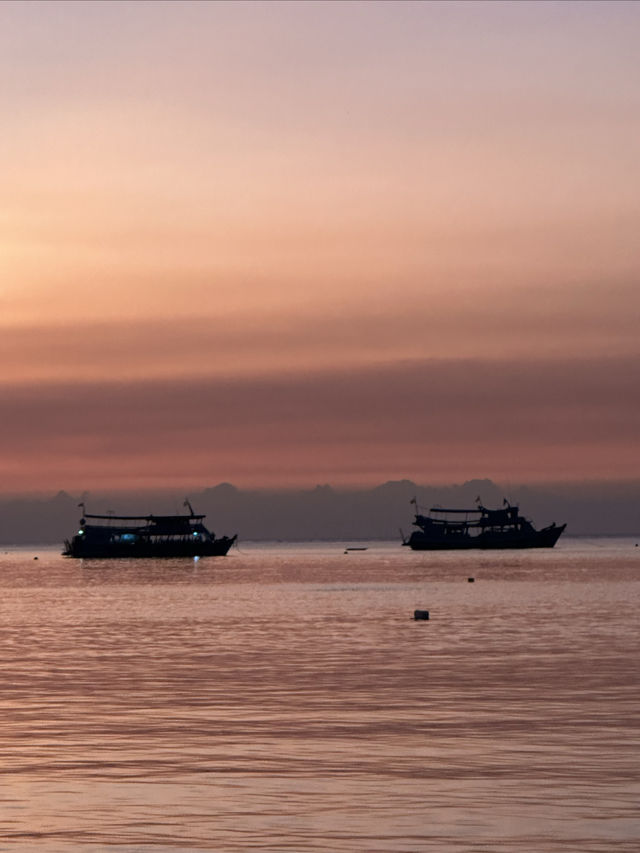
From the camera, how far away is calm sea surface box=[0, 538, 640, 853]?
21609 mm

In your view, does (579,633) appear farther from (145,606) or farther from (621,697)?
(145,606)

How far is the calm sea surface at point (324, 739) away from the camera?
2161 cm

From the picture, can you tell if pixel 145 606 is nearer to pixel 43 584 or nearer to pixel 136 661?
pixel 136 661

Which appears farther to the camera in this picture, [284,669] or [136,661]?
[136,661]

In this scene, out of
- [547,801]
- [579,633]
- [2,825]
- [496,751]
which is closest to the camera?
[2,825]

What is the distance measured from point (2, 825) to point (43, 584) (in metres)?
133

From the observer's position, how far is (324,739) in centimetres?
3062

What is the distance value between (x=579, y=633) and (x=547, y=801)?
3949cm

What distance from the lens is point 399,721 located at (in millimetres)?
33500

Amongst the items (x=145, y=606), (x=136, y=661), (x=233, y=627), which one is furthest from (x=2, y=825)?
(x=145, y=606)

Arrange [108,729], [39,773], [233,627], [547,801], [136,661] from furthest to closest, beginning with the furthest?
[233,627]
[136,661]
[108,729]
[39,773]
[547,801]

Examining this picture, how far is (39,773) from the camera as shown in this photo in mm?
26547

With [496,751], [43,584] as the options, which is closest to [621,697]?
[496,751]

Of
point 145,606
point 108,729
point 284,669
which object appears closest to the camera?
point 108,729
